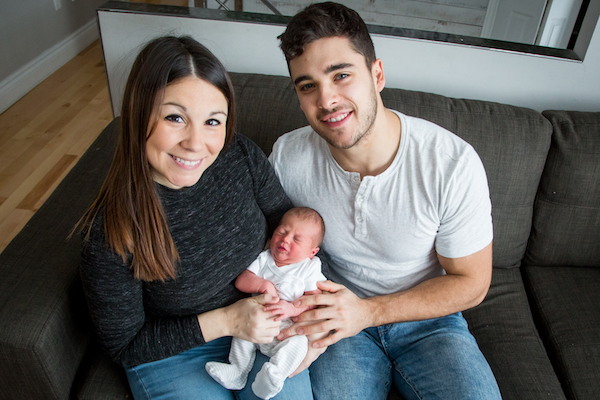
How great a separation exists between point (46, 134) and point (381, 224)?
2.61 metres

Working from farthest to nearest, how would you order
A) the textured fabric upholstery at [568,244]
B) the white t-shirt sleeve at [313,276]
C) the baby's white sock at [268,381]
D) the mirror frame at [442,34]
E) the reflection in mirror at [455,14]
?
the reflection in mirror at [455,14] → the mirror frame at [442,34] → the textured fabric upholstery at [568,244] → the white t-shirt sleeve at [313,276] → the baby's white sock at [268,381]

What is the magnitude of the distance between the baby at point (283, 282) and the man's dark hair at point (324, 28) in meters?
0.47

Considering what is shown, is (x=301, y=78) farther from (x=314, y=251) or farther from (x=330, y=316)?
(x=330, y=316)

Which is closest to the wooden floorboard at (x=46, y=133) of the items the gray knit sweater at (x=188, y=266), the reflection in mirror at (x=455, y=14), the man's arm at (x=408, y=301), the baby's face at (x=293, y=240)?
the reflection in mirror at (x=455, y=14)

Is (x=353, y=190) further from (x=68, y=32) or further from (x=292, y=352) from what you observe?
(x=68, y=32)

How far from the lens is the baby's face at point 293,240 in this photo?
1329 mm

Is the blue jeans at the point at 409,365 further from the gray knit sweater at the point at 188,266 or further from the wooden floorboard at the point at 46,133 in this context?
the wooden floorboard at the point at 46,133

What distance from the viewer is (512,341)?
58.8 inches

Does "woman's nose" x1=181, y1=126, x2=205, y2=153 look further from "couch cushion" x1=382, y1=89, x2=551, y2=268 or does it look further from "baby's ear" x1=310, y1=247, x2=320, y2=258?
"couch cushion" x1=382, y1=89, x2=551, y2=268

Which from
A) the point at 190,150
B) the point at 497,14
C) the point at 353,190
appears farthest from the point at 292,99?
the point at 497,14

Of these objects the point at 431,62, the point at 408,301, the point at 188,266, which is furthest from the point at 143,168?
the point at 431,62

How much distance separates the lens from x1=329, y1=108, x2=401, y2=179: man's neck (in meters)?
1.29

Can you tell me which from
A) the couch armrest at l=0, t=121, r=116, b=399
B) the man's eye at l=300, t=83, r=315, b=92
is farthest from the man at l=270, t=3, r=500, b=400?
the couch armrest at l=0, t=121, r=116, b=399

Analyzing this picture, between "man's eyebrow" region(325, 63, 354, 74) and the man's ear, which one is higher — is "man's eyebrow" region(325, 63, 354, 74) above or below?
above
